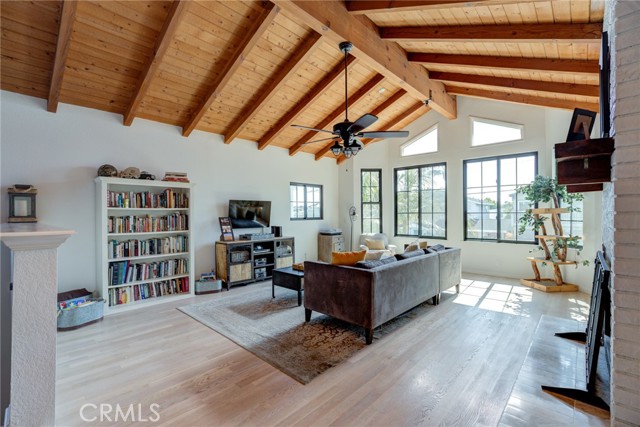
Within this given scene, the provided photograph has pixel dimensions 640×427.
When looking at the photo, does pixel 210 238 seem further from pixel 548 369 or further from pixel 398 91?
pixel 548 369

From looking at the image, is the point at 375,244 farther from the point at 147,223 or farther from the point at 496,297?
the point at 147,223

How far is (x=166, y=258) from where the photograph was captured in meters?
4.86

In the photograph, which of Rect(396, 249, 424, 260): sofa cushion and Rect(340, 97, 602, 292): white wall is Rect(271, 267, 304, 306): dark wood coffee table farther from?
Rect(340, 97, 602, 292): white wall

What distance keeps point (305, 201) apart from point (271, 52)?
380 centimetres

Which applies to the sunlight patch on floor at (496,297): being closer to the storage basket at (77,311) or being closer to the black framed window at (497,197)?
the black framed window at (497,197)

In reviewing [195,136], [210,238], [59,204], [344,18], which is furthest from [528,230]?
[59,204]

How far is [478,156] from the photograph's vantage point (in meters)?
6.25

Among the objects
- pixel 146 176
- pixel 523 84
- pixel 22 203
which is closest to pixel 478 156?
pixel 523 84

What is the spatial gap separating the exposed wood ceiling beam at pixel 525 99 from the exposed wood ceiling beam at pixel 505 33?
76.0 inches

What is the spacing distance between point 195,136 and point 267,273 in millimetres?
2916

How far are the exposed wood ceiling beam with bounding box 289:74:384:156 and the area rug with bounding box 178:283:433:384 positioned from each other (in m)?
2.80

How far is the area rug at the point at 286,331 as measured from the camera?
2727mm

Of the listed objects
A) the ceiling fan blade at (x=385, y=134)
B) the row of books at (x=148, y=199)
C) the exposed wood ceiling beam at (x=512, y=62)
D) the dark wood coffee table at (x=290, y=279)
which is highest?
the exposed wood ceiling beam at (x=512, y=62)

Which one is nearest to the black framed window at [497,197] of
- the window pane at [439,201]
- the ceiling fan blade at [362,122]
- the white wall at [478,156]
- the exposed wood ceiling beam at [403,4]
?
the white wall at [478,156]
